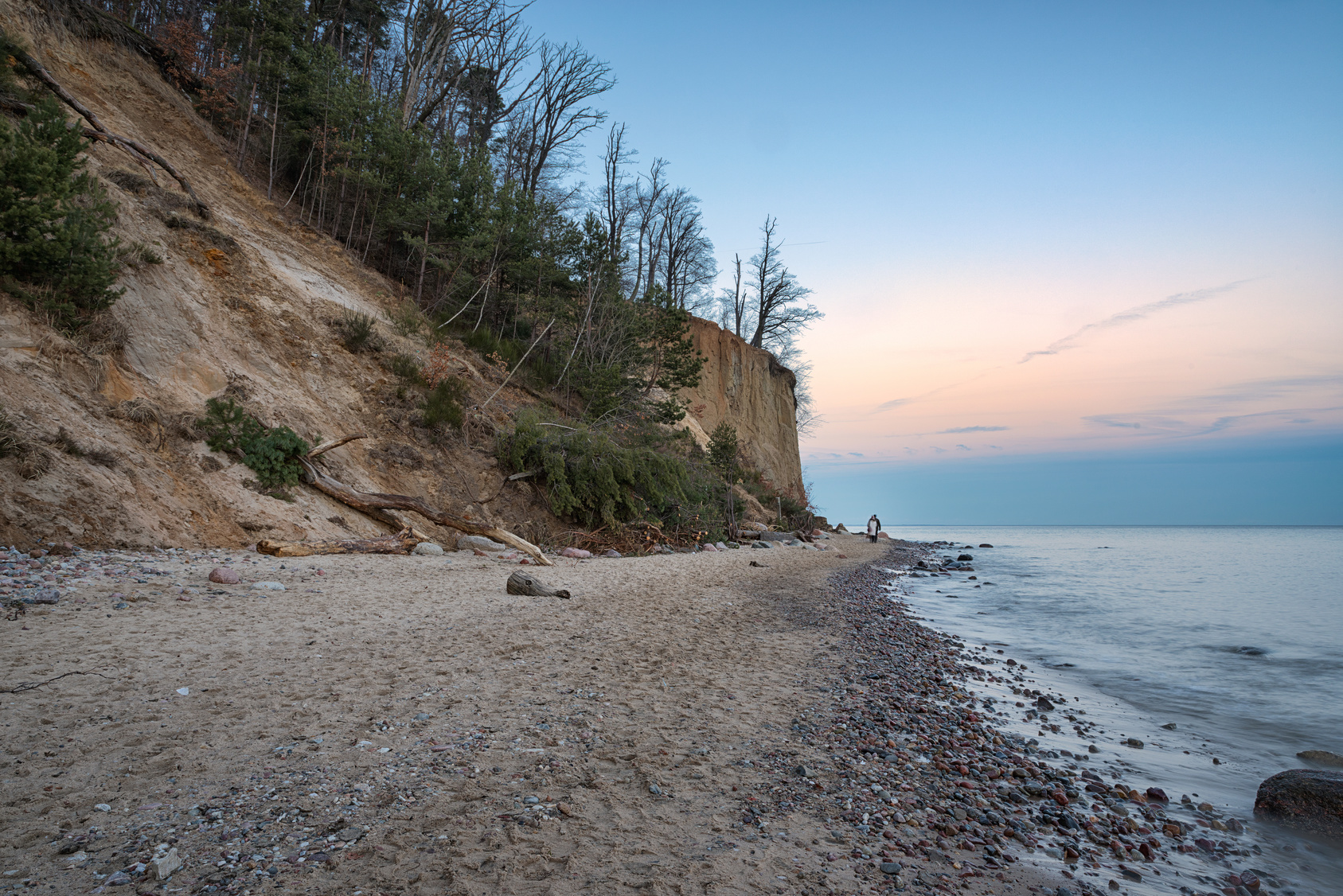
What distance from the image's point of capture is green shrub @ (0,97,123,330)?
23.9 ft

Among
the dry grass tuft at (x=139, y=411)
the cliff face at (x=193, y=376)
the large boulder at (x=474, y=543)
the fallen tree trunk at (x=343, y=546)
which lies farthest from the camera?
the large boulder at (x=474, y=543)

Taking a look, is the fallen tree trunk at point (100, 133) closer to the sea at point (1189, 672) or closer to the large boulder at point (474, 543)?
the large boulder at point (474, 543)

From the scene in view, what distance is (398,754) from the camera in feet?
9.80

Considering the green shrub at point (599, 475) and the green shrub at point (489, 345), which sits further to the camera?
the green shrub at point (489, 345)

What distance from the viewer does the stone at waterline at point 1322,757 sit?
462 cm

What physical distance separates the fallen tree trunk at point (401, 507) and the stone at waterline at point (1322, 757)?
9.05 metres

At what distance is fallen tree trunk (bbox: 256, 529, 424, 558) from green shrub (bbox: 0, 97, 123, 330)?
4.01 metres

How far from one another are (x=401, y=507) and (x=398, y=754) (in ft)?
26.4

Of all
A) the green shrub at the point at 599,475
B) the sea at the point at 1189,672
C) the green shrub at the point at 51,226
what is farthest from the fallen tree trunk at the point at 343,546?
the sea at the point at 1189,672

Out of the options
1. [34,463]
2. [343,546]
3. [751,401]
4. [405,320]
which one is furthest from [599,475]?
[751,401]

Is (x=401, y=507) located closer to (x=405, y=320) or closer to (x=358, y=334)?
(x=358, y=334)

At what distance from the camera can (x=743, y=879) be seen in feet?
7.34

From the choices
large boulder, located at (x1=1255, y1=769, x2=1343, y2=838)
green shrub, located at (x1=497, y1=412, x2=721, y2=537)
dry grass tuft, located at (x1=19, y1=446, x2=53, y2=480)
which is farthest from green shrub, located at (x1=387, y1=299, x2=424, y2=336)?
large boulder, located at (x1=1255, y1=769, x2=1343, y2=838)

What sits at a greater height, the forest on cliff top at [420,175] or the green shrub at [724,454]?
the forest on cliff top at [420,175]
